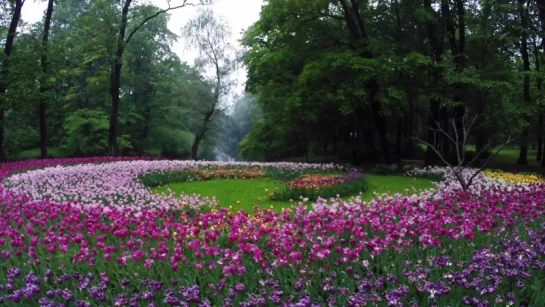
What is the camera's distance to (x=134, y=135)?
126 feet

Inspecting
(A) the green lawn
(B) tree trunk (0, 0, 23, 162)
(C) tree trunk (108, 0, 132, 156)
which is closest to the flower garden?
(B) tree trunk (0, 0, 23, 162)

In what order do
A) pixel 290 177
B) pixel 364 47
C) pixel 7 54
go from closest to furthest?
1. pixel 290 177
2. pixel 364 47
3. pixel 7 54

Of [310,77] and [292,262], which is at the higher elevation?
[310,77]

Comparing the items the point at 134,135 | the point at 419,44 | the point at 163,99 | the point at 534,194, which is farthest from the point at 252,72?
the point at 534,194

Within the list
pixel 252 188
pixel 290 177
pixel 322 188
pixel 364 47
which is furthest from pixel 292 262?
pixel 364 47

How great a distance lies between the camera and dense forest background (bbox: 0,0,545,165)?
19.9m

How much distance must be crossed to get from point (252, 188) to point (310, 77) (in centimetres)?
620

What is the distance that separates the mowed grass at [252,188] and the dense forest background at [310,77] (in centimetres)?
271

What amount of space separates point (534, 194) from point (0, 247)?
8.77m

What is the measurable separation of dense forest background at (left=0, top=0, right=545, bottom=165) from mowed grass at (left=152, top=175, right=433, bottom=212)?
2.71 metres

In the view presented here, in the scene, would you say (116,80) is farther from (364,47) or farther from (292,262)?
(292,262)

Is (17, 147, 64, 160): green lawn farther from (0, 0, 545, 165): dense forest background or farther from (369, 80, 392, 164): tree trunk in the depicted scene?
(369, 80, 392, 164): tree trunk

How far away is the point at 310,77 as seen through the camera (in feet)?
61.7

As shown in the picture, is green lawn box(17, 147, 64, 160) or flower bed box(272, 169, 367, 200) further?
green lawn box(17, 147, 64, 160)
